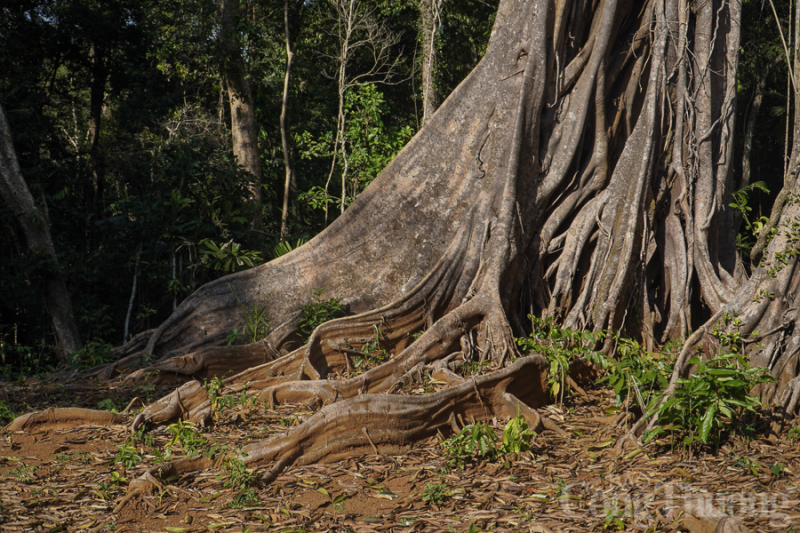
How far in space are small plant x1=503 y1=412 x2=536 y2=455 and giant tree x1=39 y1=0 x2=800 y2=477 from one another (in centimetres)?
116

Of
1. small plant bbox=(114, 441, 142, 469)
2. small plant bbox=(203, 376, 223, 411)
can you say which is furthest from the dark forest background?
small plant bbox=(114, 441, 142, 469)

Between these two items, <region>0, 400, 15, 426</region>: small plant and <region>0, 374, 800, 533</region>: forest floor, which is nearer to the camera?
<region>0, 374, 800, 533</region>: forest floor

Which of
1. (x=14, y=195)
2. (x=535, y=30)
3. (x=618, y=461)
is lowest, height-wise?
(x=618, y=461)

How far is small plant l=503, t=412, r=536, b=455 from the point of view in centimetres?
378

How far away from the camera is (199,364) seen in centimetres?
522

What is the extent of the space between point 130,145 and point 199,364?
493 cm

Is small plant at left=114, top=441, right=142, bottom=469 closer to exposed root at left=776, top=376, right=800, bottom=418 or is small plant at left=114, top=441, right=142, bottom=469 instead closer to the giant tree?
the giant tree

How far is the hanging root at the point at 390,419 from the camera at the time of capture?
366cm

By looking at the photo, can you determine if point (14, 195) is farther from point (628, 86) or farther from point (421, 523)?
point (628, 86)

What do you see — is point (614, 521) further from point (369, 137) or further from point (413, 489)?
point (369, 137)

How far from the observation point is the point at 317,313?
18.5ft

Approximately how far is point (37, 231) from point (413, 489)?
221 inches

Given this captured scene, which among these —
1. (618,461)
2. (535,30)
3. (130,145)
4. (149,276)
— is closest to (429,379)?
(618,461)

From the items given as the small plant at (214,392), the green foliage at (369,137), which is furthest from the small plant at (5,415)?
the green foliage at (369,137)
